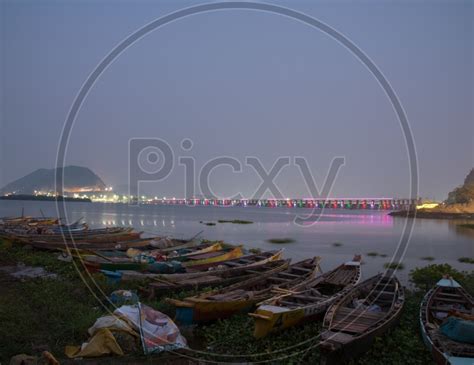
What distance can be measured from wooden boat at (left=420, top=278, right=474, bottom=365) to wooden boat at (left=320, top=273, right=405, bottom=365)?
664mm

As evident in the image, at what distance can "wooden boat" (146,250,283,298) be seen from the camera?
1091 centimetres

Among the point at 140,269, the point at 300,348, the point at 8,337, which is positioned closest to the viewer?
the point at 8,337

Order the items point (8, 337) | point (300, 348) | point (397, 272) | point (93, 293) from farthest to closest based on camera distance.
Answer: point (397, 272)
point (93, 293)
point (300, 348)
point (8, 337)

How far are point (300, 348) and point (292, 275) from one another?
16.5 ft

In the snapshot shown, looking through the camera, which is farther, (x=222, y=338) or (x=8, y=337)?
(x=222, y=338)

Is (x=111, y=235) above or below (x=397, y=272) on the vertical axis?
above

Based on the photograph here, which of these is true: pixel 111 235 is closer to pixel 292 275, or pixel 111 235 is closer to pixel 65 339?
pixel 292 275

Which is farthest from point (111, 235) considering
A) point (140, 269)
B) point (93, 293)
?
point (93, 293)

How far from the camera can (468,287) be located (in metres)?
13.0

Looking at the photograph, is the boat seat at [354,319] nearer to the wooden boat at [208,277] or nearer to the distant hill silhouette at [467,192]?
the wooden boat at [208,277]

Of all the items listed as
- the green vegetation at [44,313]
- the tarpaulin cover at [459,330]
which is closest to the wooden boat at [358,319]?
the tarpaulin cover at [459,330]

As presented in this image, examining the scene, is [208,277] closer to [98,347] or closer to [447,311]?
[98,347]

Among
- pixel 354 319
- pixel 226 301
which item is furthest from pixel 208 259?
pixel 354 319

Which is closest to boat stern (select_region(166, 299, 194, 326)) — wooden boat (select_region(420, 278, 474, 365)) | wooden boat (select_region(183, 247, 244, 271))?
wooden boat (select_region(420, 278, 474, 365))
